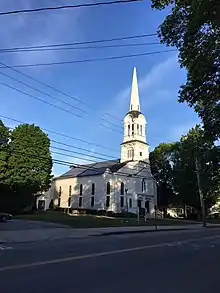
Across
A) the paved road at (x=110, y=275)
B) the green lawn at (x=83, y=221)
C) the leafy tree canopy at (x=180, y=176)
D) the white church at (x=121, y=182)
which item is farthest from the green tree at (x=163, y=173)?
the paved road at (x=110, y=275)

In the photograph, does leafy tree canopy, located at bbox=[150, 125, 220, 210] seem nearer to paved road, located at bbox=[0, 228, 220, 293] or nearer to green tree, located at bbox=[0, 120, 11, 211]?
green tree, located at bbox=[0, 120, 11, 211]

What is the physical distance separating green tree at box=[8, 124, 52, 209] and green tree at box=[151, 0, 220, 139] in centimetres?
3676

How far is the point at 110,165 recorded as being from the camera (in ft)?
256

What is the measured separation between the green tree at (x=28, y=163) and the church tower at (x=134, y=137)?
2344cm

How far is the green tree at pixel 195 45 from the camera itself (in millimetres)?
11180

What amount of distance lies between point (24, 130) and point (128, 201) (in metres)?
24.6

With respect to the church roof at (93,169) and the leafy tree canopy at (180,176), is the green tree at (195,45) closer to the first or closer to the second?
the leafy tree canopy at (180,176)

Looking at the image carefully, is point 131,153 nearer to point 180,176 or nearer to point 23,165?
point 180,176

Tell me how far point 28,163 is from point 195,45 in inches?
1658

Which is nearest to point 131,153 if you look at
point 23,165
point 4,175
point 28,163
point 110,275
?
point 28,163

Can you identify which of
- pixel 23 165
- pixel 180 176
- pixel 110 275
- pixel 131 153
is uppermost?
pixel 131 153

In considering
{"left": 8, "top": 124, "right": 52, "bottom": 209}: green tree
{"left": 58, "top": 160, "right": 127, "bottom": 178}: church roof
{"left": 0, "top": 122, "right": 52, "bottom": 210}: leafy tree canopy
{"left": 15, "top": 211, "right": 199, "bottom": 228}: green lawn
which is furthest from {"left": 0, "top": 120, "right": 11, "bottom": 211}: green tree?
{"left": 58, "top": 160, "right": 127, "bottom": 178}: church roof

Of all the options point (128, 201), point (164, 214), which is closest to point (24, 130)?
point (128, 201)

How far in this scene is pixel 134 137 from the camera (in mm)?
75250
